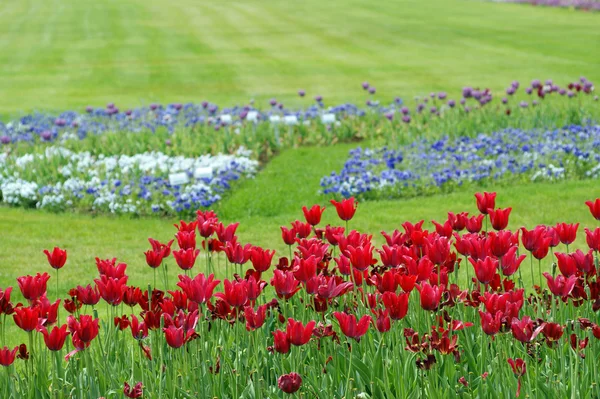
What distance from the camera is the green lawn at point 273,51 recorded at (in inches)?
779

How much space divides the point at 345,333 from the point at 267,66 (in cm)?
1929

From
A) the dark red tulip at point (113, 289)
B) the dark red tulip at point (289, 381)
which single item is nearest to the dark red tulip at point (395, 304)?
the dark red tulip at point (289, 381)

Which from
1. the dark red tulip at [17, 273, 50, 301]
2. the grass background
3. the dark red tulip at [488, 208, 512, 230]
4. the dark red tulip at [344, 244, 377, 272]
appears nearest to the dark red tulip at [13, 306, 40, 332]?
the dark red tulip at [17, 273, 50, 301]

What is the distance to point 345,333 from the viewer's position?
356 centimetres

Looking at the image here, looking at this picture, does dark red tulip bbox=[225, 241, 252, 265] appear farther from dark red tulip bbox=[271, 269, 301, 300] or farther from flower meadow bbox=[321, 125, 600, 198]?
flower meadow bbox=[321, 125, 600, 198]

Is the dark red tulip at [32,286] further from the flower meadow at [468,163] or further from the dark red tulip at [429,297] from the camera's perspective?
the flower meadow at [468,163]

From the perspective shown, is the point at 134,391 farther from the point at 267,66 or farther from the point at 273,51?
the point at 273,51

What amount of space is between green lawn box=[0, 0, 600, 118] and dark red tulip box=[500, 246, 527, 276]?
478 inches

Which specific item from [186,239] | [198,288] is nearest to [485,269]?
[198,288]

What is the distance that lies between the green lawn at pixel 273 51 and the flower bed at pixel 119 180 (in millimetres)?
4031

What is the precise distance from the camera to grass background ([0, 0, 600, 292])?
31.6ft

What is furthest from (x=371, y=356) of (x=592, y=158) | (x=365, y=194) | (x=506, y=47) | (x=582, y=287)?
Result: (x=506, y=47)

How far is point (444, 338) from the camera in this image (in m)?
3.61

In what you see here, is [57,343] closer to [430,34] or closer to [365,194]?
[365,194]
